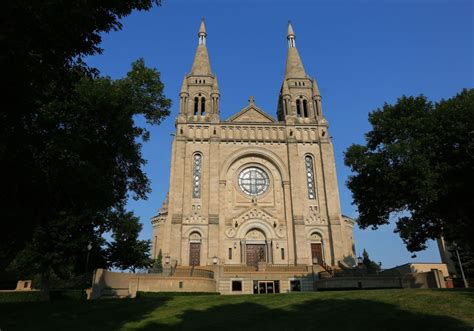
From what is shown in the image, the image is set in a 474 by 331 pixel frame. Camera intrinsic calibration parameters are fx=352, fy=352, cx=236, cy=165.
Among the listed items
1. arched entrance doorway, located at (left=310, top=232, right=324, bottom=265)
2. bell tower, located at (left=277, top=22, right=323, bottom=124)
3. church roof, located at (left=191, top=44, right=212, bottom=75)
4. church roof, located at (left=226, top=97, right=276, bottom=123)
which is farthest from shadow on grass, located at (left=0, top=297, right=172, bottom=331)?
church roof, located at (left=191, top=44, right=212, bottom=75)

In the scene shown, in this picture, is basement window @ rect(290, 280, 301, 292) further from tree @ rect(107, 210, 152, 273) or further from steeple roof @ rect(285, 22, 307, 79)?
steeple roof @ rect(285, 22, 307, 79)

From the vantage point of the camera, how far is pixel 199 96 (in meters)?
45.6

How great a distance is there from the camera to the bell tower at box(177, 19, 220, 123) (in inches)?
1722

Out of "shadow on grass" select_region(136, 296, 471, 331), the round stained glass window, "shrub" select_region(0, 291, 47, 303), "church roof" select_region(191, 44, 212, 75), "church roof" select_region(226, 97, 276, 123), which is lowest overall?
"shadow on grass" select_region(136, 296, 471, 331)

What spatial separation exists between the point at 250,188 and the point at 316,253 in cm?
1040

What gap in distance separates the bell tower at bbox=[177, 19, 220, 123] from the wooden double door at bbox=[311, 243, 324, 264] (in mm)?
18792

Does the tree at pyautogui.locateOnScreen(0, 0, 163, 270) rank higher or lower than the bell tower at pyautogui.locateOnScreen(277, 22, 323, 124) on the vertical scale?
lower

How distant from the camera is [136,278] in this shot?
2716 centimetres

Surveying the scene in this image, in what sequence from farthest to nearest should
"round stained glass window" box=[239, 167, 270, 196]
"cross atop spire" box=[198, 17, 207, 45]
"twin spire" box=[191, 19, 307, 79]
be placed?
1. "cross atop spire" box=[198, 17, 207, 45]
2. "twin spire" box=[191, 19, 307, 79]
3. "round stained glass window" box=[239, 167, 270, 196]

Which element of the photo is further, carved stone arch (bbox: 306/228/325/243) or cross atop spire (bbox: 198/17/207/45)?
cross atop spire (bbox: 198/17/207/45)

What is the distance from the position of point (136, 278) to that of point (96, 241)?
461 cm

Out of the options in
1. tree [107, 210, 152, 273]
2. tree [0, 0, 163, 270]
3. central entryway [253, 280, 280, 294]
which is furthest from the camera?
tree [107, 210, 152, 273]

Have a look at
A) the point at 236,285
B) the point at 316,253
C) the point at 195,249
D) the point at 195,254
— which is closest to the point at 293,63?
the point at 316,253

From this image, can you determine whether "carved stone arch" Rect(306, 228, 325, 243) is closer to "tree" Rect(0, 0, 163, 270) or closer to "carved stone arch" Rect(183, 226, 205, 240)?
"carved stone arch" Rect(183, 226, 205, 240)
